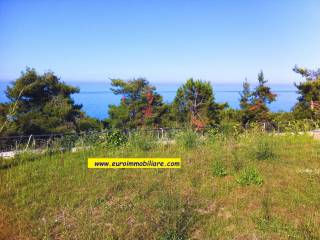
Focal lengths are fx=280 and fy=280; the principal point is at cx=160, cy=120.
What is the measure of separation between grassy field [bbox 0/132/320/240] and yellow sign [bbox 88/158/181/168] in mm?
267

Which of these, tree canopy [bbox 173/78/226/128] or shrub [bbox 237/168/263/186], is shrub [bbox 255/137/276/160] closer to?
shrub [bbox 237/168/263/186]

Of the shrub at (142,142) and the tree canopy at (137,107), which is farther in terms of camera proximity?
the tree canopy at (137,107)

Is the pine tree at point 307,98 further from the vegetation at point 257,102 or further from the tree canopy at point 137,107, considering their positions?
the tree canopy at point 137,107

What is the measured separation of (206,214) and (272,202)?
3.84 feet

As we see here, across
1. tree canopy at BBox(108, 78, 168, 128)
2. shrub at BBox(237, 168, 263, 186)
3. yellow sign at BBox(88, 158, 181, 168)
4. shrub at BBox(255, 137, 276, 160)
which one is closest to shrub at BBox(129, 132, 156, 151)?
yellow sign at BBox(88, 158, 181, 168)

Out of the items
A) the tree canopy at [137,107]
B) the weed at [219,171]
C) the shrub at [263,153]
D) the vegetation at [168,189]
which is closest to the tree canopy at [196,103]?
the tree canopy at [137,107]

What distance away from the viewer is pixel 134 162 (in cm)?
690

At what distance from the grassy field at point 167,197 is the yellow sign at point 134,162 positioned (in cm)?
27

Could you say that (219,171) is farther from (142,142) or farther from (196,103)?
(196,103)

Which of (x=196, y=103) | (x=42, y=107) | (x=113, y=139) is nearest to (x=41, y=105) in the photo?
(x=42, y=107)

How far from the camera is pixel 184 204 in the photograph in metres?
4.27

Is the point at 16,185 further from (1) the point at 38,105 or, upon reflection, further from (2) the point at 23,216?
(1) the point at 38,105

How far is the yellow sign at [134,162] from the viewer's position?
22.0 ft

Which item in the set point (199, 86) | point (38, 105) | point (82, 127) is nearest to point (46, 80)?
point (38, 105)
